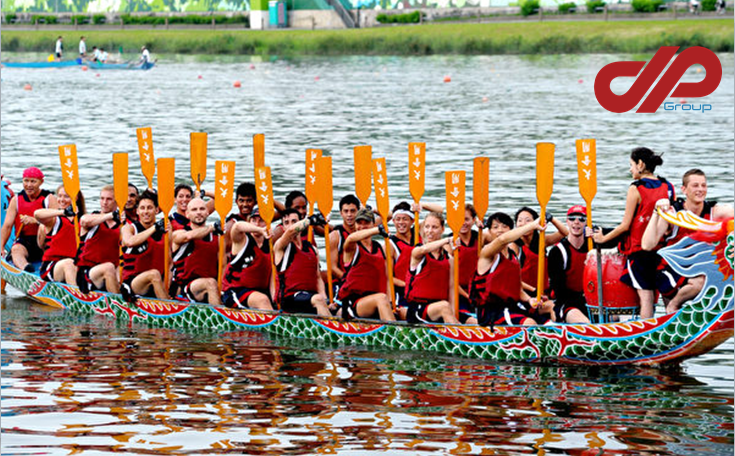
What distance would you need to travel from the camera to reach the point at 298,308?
1348 centimetres

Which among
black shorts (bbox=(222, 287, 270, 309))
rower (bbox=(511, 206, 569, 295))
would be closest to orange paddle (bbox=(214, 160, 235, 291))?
black shorts (bbox=(222, 287, 270, 309))

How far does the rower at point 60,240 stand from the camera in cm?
1544

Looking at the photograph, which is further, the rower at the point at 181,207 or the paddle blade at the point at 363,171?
the rower at the point at 181,207

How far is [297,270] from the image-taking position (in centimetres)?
1340

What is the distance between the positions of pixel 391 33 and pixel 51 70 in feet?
62.9

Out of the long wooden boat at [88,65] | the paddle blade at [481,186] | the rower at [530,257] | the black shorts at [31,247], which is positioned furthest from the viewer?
the long wooden boat at [88,65]

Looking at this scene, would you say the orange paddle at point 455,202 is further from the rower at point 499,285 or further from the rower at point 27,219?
the rower at point 27,219

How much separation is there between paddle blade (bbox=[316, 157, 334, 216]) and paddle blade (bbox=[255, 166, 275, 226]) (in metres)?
0.56

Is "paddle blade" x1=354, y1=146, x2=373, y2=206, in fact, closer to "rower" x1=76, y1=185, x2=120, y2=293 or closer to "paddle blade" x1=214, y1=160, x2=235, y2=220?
"paddle blade" x1=214, y1=160, x2=235, y2=220

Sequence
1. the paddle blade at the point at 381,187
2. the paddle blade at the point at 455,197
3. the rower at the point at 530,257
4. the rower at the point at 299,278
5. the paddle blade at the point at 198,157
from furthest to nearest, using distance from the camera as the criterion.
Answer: the paddle blade at the point at 198,157 → the rower at the point at 299,278 → the paddle blade at the point at 381,187 → the rower at the point at 530,257 → the paddle blade at the point at 455,197

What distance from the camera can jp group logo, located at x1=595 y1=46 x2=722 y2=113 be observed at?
4297 centimetres

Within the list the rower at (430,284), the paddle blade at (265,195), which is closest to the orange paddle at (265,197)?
the paddle blade at (265,195)

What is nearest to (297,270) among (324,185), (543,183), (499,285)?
(324,185)

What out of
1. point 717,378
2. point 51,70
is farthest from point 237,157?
point 51,70
